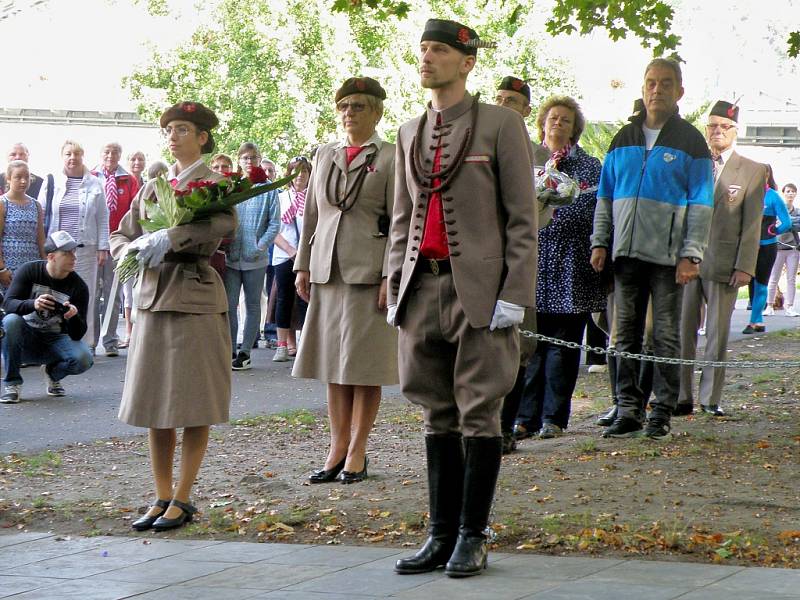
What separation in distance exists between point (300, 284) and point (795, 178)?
159ft

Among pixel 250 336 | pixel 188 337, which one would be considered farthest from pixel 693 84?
Result: pixel 188 337

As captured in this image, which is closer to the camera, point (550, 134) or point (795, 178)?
point (550, 134)

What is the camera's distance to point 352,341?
302 inches

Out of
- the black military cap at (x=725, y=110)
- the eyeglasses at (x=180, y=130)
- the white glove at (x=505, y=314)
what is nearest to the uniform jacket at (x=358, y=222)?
the eyeglasses at (x=180, y=130)

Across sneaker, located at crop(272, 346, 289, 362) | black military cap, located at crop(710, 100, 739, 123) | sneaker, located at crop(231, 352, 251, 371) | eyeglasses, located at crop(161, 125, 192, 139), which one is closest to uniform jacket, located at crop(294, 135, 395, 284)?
eyeglasses, located at crop(161, 125, 192, 139)

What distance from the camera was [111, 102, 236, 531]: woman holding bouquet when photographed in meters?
6.56

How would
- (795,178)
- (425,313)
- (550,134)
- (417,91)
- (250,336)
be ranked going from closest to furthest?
(425,313) < (550,134) < (250,336) < (417,91) < (795,178)

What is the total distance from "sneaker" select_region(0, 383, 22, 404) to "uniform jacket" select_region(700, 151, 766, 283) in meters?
6.11

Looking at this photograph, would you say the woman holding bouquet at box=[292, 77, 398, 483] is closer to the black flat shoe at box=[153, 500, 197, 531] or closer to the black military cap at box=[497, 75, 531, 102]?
the black military cap at box=[497, 75, 531, 102]

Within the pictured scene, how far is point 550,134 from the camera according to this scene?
29.3 ft

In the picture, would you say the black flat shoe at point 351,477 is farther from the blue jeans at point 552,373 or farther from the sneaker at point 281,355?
the sneaker at point 281,355

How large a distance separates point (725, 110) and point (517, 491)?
14.3ft

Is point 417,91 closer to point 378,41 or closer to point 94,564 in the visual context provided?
point 378,41

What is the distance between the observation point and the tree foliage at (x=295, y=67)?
35375 millimetres
